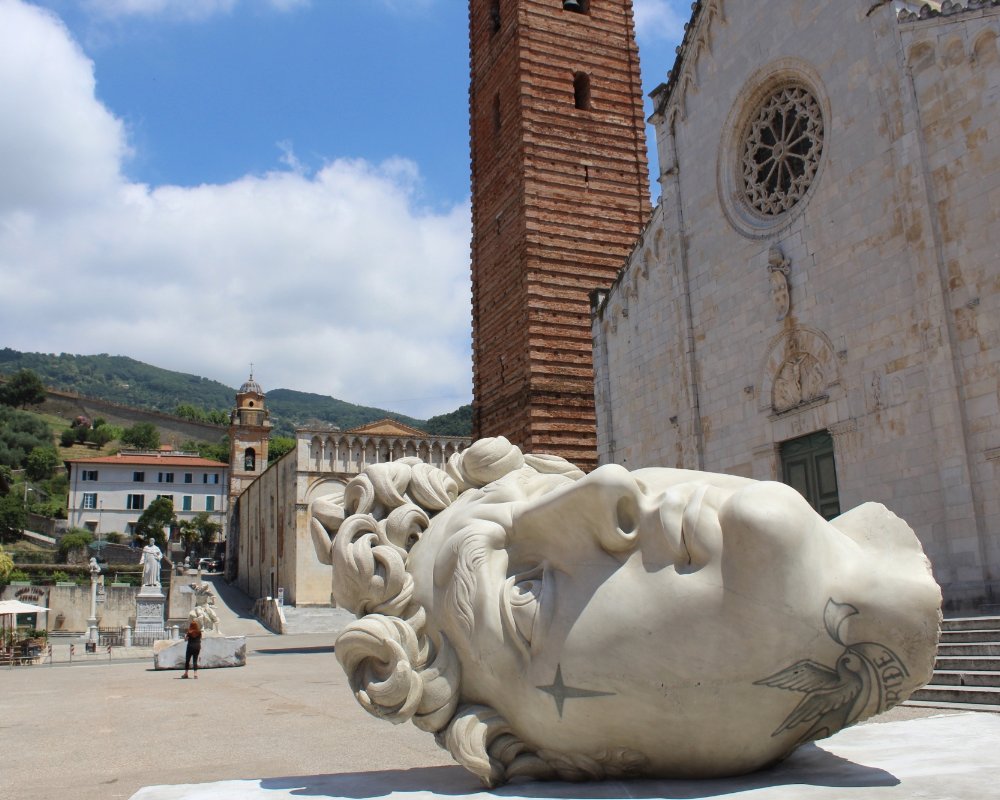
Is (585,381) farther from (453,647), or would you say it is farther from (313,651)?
(453,647)

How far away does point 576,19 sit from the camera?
1120 inches

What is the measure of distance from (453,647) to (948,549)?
35.0 ft

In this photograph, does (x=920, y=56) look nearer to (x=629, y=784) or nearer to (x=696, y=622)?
(x=696, y=622)

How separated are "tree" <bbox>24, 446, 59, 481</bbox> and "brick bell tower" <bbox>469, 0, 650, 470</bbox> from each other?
8743 centimetres

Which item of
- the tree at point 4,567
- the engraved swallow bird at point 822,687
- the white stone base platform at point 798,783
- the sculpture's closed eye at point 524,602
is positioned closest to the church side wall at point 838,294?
the white stone base platform at point 798,783

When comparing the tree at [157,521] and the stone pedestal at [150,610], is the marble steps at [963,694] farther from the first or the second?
the tree at [157,521]

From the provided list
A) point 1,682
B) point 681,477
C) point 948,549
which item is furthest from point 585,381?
point 681,477

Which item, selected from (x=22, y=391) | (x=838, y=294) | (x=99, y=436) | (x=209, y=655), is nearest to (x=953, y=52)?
(x=838, y=294)

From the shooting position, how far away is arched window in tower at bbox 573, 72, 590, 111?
28.1 m

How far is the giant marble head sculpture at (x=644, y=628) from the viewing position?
3281 millimetres

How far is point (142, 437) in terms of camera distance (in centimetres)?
11981

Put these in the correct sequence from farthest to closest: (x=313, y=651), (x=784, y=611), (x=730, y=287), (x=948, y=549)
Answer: (x=313, y=651)
(x=730, y=287)
(x=948, y=549)
(x=784, y=611)

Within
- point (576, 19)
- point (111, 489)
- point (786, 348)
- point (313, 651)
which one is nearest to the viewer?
point (786, 348)

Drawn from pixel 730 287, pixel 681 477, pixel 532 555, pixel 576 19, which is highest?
pixel 576 19
